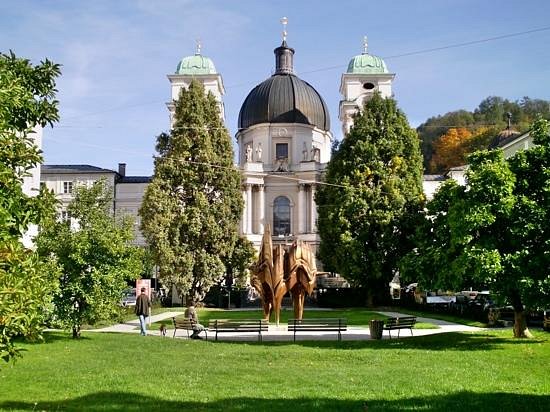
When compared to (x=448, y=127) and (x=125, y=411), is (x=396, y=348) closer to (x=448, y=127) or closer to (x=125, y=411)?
(x=125, y=411)

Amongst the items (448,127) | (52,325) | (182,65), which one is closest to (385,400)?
(52,325)

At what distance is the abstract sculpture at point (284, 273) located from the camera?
30453 millimetres

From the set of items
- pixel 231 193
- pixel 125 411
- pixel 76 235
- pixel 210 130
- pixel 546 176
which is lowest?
pixel 125 411

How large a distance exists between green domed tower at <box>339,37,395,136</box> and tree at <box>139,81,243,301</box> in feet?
101

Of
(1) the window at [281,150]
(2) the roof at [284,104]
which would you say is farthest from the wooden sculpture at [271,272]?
(2) the roof at [284,104]

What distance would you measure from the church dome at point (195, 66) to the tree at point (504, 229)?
194ft

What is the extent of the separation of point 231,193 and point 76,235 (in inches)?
1055

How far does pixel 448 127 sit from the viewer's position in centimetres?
9188

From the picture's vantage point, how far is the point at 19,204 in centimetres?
874

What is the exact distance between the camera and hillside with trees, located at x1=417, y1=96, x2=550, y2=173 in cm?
8501

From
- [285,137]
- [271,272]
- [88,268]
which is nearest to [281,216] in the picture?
[285,137]

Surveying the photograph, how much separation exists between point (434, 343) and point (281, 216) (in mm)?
52526

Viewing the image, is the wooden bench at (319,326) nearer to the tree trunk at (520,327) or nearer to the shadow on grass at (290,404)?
the tree trunk at (520,327)

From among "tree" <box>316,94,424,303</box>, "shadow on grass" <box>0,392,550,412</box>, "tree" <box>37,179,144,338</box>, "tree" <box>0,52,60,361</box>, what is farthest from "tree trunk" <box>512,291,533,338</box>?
"tree" <box>316,94,424,303</box>
